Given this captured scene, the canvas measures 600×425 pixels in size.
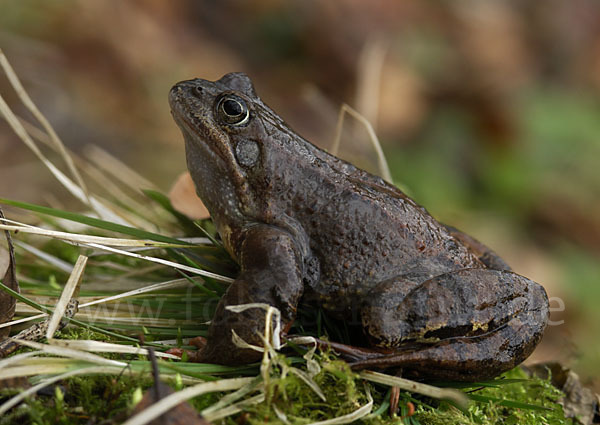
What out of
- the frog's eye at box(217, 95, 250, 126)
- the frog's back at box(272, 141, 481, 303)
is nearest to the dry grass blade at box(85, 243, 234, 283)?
the frog's back at box(272, 141, 481, 303)

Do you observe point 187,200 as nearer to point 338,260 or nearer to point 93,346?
point 338,260

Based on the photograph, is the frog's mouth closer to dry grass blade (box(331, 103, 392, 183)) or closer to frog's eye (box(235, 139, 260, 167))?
frog's eye (box(235, 139, 260, 167))

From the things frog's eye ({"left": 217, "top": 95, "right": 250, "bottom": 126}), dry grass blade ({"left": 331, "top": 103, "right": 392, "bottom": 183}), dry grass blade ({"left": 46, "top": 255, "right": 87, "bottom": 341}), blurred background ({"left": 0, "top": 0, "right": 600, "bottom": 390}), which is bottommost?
dry grass blade ({"left": 46, "top": 255, "right": 87, "bottom": 341})

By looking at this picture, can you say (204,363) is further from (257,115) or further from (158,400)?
(257,115)

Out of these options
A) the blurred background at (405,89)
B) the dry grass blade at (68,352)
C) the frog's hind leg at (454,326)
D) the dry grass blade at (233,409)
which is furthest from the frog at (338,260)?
the blurred background at (405,89)

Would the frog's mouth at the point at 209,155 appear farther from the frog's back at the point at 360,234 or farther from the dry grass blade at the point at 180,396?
the dry grass blade at the point at 180,396

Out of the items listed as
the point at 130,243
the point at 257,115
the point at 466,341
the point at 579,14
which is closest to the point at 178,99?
the point at 257,115
